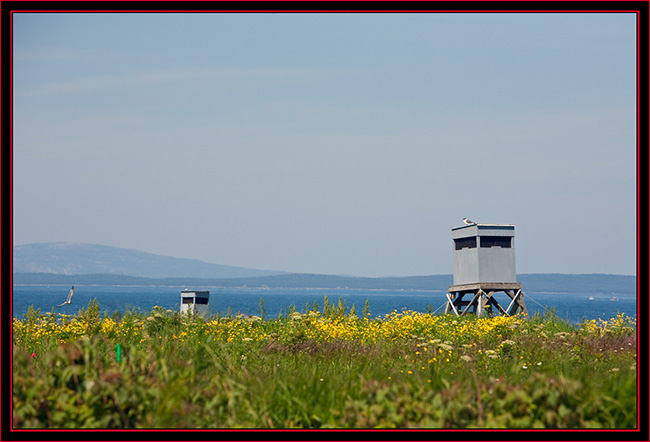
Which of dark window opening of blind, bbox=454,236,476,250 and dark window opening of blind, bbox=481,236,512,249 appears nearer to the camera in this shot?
dark window opening of blind, bbox=481,236,512,249

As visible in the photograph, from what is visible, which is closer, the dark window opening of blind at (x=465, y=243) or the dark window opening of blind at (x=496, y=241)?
the dark window opening of blind at (x=496, y=241)

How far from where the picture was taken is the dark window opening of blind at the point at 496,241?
20.0 metres

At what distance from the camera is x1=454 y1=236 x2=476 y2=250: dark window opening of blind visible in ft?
66.3

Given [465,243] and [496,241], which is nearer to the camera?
[496,241]

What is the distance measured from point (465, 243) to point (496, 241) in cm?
105

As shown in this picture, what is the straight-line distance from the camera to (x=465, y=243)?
20812 millimetres

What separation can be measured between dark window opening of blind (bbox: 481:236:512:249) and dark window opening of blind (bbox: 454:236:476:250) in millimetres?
303

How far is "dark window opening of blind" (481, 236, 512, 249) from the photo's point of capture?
65.6 feet

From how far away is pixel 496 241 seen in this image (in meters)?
20.1

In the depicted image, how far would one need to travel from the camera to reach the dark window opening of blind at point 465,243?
Result: 20.2m

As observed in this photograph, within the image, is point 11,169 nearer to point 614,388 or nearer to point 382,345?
point 614,388

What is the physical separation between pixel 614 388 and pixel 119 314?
433 inches

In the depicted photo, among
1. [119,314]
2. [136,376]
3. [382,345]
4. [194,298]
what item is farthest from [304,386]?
[194,298]

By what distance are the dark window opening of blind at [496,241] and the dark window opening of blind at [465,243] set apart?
0.30m
